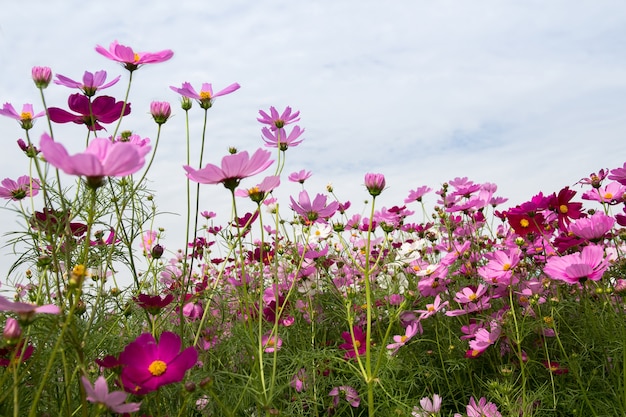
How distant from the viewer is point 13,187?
4.45ft

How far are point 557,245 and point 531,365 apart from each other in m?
0.35

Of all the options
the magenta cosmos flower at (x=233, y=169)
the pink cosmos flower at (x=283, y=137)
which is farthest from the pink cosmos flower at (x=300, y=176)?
the magenta cosmos flower at (x=233, y=169)

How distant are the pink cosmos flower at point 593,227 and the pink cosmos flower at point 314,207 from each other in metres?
0.61

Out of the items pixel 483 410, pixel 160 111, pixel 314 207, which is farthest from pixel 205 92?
pixel 483 410

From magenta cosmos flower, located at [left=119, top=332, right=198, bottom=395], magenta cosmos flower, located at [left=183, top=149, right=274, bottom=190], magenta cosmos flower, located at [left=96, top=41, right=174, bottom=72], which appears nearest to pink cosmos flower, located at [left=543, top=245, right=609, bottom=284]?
magenta cosmos flower, located at [left=183, top=149, right=274, bottom=190]

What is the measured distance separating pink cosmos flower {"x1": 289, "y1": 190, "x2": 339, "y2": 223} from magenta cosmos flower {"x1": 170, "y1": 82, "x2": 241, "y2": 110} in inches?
10.6

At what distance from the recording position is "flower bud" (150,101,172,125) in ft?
3.88

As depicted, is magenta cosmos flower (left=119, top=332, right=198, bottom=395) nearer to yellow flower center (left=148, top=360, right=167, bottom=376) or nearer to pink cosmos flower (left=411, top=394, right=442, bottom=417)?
yellow flower center (left=148, top=360, right=167, bottom=376)

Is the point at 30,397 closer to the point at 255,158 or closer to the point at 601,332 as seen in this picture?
the point at 255,158

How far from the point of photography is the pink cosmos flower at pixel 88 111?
1.17 m

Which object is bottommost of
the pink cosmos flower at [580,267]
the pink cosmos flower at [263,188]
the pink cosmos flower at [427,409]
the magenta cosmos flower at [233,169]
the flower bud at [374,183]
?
the pink cosmos flower at [427,409]

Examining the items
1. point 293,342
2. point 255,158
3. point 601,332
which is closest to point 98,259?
point 255,158

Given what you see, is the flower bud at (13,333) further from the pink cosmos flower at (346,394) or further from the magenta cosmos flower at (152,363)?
the pink cosmos flower at (346,394)

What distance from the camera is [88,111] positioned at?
1180mm
